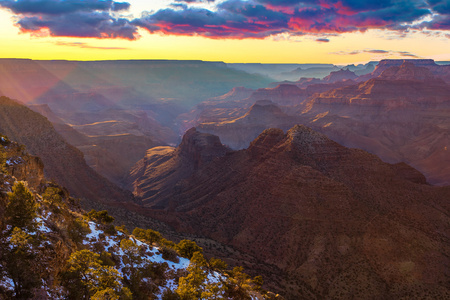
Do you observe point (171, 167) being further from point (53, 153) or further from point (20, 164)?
point (20, 164)

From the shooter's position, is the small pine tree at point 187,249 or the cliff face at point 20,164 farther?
the small pine tree at point 187,249

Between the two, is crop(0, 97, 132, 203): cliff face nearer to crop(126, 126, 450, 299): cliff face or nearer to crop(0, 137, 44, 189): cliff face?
crop(126, 126, 450, 299): cliff face

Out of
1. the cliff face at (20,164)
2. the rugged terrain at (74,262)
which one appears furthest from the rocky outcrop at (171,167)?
the rugged terrain at (74,262)

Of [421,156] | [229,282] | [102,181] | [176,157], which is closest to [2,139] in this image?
[229,282]

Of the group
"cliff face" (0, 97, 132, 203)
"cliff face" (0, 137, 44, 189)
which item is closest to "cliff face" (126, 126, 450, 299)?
"cliff face" (0, 97, 132, 203)

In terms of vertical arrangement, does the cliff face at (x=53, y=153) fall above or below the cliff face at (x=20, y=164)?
below

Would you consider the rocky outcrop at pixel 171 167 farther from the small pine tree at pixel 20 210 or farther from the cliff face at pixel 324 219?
the small pine tree at pixel 20 210

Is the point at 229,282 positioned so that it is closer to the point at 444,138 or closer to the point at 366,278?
the point at 366,278
